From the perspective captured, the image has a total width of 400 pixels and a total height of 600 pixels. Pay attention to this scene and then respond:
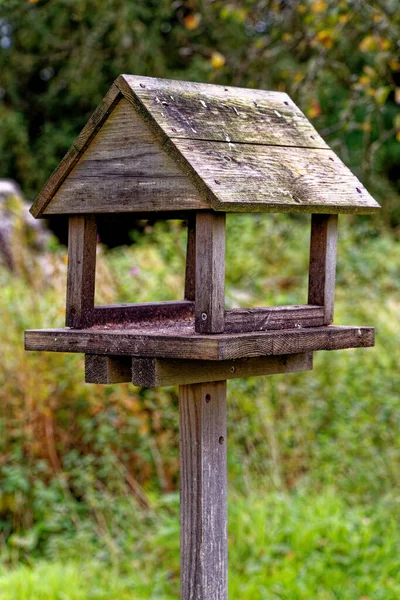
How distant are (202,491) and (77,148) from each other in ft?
3.43

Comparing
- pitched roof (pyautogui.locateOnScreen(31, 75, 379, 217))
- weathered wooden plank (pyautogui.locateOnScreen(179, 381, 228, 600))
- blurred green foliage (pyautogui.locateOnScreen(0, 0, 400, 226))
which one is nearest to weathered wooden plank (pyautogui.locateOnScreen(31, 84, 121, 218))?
pitched roof (pyautogui.locateOnScreen(31, 75, 379, 217))

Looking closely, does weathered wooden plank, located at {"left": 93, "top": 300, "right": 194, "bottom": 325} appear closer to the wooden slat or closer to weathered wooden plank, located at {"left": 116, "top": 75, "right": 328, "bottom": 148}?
the wooden slat

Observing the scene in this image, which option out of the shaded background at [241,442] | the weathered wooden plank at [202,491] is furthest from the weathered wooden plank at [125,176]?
the shaded background at [241,442]

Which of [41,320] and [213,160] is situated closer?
[213,160]

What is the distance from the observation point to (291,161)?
8.84ft

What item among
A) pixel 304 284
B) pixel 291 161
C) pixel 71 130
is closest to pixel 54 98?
pixel 71 130

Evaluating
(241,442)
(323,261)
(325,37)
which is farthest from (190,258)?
(241,442)

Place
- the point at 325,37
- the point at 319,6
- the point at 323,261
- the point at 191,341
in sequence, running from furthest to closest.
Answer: the point at 325,37 → the point at 319,6 → the point at 323,261 → the point at 191,341

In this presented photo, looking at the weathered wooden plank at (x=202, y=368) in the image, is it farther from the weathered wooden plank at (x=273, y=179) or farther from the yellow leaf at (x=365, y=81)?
the yellow leaf at (x=365, y=81)

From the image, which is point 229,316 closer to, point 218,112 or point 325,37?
point 218,112

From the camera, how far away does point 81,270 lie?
109 inches

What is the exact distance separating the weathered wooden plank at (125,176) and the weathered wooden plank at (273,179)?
0.06m

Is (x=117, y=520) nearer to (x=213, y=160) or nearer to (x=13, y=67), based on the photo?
(x=213, y=160)

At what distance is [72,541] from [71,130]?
11.2 metres
